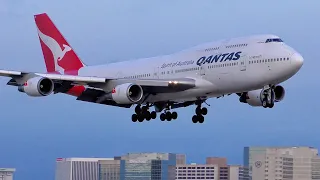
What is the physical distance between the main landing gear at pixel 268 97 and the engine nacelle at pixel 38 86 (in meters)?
17.8

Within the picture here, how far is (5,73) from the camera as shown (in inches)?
3932

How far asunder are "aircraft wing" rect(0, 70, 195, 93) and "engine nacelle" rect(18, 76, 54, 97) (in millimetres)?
974

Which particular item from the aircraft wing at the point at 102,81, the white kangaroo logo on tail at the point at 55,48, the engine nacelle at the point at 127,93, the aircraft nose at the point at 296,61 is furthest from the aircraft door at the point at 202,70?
the white kangaroo logo on tail at the point at 55,48

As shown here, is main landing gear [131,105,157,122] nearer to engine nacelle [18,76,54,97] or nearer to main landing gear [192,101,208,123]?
main landing gear [192,101,208,123]

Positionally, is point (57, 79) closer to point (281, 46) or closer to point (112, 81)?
point (112, 81)

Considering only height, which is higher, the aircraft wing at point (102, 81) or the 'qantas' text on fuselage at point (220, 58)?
the 'qantas' text on fuselage at point (220, 58)

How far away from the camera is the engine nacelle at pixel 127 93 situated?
98.7 m

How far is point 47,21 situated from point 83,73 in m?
10.3

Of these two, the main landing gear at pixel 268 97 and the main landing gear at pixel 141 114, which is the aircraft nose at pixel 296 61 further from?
the main landing gear at pixel 141 114

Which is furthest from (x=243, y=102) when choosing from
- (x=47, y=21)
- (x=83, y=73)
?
Result: (x=47, y=21)

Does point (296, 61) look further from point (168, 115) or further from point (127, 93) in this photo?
point (168, 115)

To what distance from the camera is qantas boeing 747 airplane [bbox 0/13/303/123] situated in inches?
3728

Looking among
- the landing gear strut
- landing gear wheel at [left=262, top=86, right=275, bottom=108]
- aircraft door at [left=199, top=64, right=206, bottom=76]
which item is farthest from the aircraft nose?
the landing gear strut

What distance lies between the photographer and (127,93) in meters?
98.6
